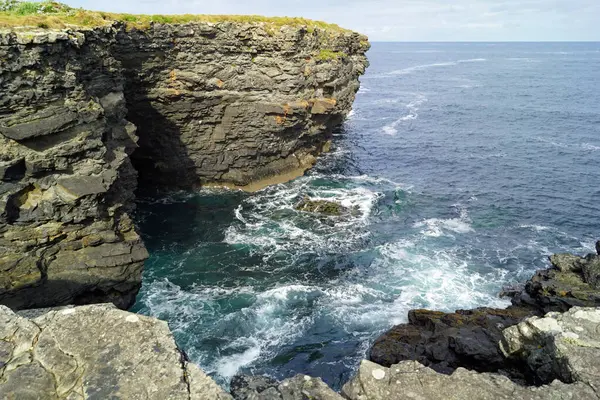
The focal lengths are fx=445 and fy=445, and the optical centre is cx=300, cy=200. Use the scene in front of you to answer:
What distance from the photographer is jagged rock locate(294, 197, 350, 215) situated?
43.9 meters

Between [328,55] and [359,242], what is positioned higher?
[328,55]

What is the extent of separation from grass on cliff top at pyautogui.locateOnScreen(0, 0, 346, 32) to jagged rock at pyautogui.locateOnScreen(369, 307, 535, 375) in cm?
2588

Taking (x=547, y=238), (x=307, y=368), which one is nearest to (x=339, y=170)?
(x=547, y=238)

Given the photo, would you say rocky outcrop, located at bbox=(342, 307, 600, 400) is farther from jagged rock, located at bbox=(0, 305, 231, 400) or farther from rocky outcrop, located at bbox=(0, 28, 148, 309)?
rocky outcrop, located at bbox=(0, 28, 148, 309)

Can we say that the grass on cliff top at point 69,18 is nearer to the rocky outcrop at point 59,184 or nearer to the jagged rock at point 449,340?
the rocky outcrop at point 59,184

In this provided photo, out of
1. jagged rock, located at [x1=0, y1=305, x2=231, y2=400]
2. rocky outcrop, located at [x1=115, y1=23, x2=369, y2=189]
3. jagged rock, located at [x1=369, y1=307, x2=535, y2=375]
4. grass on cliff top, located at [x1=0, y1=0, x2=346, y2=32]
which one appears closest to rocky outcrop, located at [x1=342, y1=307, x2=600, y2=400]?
jagged rock, located at [x1=0, y1=305, x2=231, y2=400]

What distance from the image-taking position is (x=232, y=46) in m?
44.6

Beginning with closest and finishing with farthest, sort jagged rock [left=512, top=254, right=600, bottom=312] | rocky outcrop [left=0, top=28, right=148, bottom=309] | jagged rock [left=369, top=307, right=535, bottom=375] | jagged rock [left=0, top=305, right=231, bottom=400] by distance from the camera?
jagged rock [left=0, top=305, right=231, bottom=400] → jagged rock [left=369, top=307, right=535, bottom=375] → rocky outcrop [left=0, top=28, right=148, bottom=309] → jagged rock [left=512, top=254, right=600, bottom=312]

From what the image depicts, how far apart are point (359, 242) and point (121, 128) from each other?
21115mm

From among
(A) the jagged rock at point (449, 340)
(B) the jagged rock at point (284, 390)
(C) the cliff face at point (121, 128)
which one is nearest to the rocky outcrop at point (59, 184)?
(C) the cliff face at point (121, 128)

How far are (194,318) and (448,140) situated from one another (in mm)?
53725

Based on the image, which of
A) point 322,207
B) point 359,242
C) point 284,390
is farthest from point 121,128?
point 284,390

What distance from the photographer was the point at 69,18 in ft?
93.1

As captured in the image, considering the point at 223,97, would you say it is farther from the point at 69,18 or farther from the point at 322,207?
the point at 69,18
